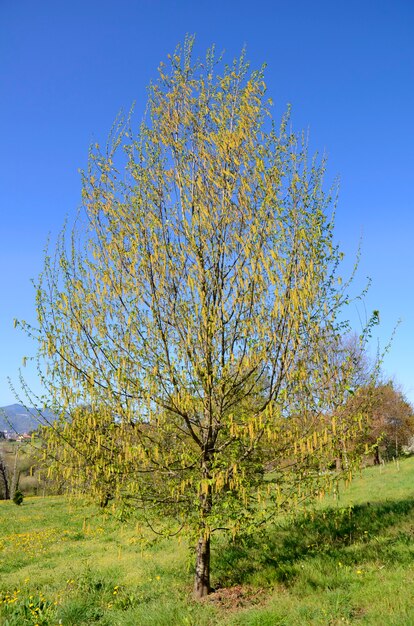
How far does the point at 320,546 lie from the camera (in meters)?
9.18

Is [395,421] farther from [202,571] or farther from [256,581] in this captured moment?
[202,571]

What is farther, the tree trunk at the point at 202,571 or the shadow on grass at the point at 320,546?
the shadow on grass at the point at 320,546

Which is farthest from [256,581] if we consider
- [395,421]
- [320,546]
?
[395,421]

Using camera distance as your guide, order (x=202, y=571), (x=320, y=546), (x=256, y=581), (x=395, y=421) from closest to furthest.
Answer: (x=202, y=571) < (x=256, y=581) < (x=320, y=546) < (x=395, y=421)

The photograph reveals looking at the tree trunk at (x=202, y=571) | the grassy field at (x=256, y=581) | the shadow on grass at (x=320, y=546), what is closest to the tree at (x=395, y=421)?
the grassy field at (x=256, y=581)

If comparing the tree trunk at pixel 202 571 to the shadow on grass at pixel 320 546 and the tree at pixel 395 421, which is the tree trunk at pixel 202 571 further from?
the tree at pixel 395 421

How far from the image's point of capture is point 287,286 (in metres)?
6.46

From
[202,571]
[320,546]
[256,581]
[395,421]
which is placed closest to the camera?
[202,571]

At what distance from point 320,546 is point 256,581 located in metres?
1.99

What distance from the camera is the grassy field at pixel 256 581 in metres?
6.30

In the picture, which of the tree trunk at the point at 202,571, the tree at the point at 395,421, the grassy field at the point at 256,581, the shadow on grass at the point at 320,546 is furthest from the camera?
the tree at the point at 395,421

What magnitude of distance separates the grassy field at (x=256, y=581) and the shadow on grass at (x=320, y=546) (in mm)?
24

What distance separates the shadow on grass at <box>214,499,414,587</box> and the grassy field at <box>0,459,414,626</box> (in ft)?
0.08

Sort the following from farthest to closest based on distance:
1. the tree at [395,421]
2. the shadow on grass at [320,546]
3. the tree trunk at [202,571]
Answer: the tree at [395,421]
the shadow on grass at [320,546]
the tree trunk at [202,571]
